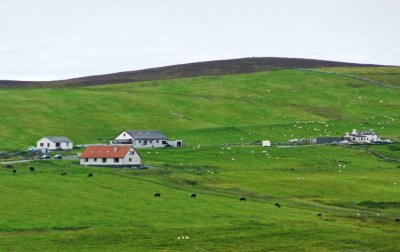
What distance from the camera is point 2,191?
109m

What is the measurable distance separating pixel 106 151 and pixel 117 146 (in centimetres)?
189

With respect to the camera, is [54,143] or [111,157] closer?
[111,157]

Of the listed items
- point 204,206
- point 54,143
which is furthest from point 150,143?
point 204,206

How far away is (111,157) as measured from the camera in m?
145

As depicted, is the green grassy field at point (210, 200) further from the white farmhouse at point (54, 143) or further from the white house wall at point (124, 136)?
the white house wall at point (124, 136)

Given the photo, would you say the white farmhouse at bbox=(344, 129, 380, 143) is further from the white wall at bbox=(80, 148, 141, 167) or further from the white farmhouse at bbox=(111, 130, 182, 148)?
the white wall at bbox=(80, 148, 141, 167)

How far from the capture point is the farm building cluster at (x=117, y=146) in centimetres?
14462

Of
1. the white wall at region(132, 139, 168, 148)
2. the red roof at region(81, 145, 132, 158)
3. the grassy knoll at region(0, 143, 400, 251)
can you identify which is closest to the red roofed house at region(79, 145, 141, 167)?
the red roof at region(81, 145, 132, 158)

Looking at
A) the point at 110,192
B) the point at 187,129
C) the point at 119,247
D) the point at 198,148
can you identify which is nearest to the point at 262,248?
the point at 119,247

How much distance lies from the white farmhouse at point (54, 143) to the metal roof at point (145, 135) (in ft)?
35.8

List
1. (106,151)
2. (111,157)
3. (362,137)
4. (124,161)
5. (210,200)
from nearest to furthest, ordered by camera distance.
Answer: (210,200) < (124,161) < (111,157) < (106,151) < (362,137)

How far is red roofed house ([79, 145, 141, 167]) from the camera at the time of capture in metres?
144

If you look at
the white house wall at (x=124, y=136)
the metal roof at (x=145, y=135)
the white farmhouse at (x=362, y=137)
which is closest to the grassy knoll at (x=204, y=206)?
the metal roof at (x=145, y=135)

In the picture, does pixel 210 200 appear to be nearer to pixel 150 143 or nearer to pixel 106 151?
pixel 106 151
